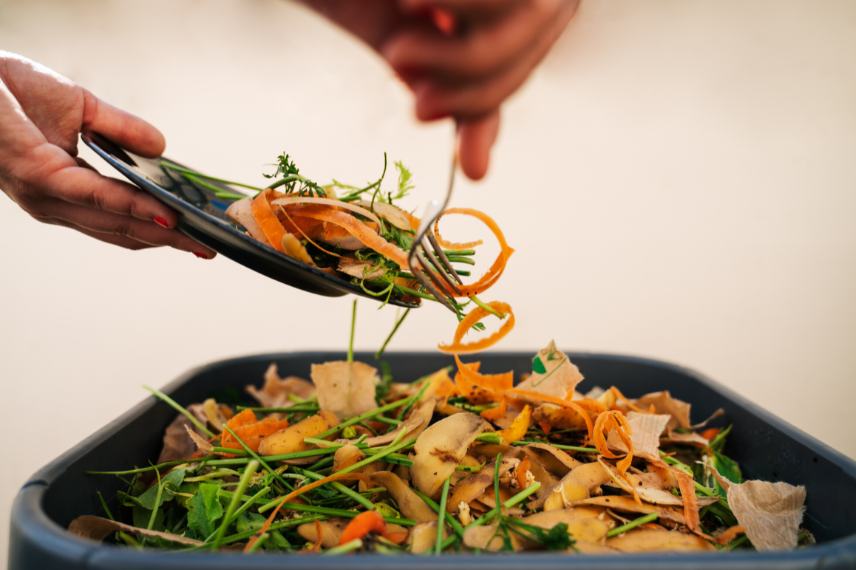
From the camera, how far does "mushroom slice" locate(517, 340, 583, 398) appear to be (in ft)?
2.40

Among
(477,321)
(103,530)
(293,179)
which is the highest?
(293,179)

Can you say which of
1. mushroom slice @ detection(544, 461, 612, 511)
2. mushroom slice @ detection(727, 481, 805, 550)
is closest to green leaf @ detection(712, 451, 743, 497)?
mushroom slice @ detection(727, 481, 805, 550)

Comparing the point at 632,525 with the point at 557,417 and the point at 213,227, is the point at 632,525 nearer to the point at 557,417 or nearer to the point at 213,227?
the point at 557,417

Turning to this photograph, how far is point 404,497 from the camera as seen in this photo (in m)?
0.60

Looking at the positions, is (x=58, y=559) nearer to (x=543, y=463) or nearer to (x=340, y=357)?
(x=543, y=463)

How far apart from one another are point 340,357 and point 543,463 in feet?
1.34

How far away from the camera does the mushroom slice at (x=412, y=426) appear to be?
2.15 ft

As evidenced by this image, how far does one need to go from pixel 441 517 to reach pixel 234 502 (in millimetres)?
176

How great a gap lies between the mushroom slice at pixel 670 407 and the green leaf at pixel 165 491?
0.54m

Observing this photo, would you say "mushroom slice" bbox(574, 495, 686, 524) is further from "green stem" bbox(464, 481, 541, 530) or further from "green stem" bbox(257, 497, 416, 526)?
"green stem" bbox(257, 497, 416, 526)

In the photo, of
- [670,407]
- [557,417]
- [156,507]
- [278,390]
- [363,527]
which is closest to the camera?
[363,527]

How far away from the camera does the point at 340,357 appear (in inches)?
38.7

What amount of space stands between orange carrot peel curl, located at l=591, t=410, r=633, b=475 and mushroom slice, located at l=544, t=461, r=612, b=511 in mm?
23

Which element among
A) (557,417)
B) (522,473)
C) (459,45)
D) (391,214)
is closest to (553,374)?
(557,417)
